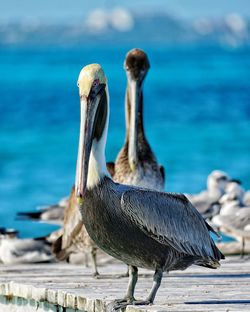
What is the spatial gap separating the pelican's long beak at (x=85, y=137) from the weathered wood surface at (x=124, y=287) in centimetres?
72

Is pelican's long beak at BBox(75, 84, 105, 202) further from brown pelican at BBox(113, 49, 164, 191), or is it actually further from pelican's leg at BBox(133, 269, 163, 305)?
brown pelican at BBox(113, 49, 164, 191)

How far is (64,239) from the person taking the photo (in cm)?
911

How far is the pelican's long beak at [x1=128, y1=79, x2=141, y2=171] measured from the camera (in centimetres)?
883

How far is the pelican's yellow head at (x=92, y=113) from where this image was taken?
258 inches

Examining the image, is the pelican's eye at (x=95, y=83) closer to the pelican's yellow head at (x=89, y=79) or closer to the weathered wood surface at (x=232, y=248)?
the pelican's yellow head at (x=89, y=79)

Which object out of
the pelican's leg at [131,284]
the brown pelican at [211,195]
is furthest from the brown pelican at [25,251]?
the pelican's leg at [131,284]

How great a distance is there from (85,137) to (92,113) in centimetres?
15

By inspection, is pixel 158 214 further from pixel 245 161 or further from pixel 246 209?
pixel 245 161

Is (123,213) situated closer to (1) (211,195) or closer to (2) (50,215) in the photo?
(2) (50,215)

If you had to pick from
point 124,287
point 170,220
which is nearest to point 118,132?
point 124,287

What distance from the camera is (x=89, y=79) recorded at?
6691 millimetres

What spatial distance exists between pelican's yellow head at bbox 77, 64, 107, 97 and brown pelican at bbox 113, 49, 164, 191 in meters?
2.06

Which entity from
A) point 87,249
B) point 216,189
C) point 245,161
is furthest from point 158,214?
point 245,161

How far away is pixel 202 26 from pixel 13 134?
143 m
